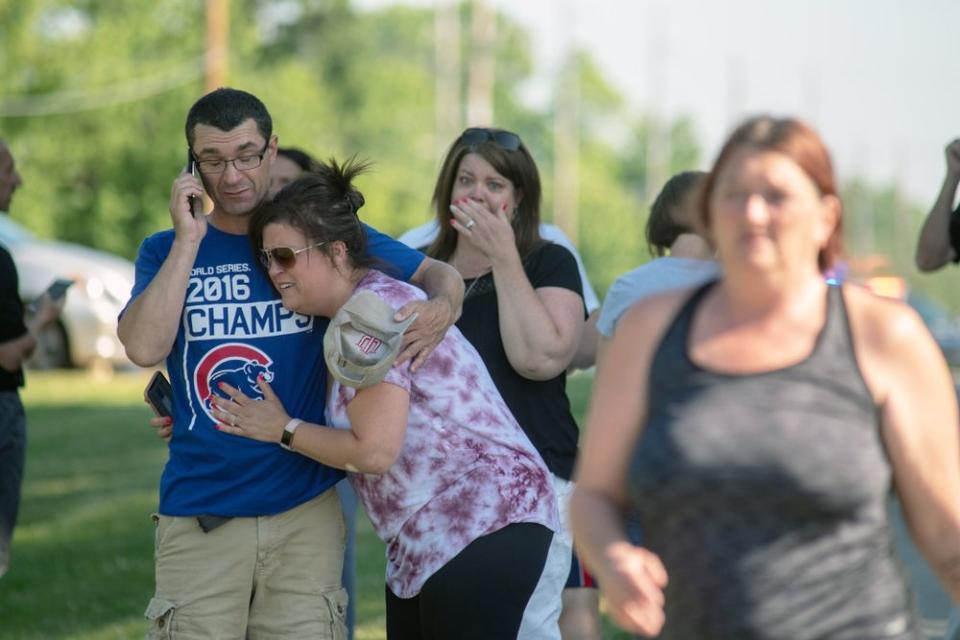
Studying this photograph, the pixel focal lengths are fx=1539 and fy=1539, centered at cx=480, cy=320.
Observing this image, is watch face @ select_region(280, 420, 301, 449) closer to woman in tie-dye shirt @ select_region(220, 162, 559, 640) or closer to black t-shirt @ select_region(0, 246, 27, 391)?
woman in tie-dye shirt @ select_region(220, 162, 559, 640)

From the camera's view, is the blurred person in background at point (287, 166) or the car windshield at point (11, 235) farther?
the car windshield at point (11, 235)

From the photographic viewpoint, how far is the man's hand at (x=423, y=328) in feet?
13.4

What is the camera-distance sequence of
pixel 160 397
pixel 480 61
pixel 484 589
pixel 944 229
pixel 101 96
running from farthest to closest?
pixel 480 61, pixel 101 96, pixel 944 229, pixel 160 397, pixel 484 589

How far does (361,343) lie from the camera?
12.8 ft

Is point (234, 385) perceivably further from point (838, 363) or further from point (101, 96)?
point (101, 96)

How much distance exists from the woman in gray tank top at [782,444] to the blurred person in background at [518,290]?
191cm

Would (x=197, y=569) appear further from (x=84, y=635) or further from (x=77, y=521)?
(x=77, y=521)

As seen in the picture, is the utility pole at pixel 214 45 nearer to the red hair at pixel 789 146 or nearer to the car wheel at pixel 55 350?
the car wheel at pixel 55 350

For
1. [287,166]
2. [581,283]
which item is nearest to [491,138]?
[581,283]

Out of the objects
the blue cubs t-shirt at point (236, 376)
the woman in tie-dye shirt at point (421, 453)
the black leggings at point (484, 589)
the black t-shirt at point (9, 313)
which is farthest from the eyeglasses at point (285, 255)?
the black t-shirt at point (9, 313)

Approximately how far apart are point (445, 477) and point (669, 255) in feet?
5.21

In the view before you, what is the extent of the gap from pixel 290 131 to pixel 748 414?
134 feet

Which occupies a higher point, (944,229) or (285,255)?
(285,255)

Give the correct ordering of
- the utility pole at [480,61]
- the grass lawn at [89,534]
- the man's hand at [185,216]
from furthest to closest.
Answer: the utility pole at [480,61] < the grass lawn at [89,534] < the man's hand at [185,216]
